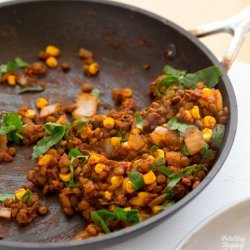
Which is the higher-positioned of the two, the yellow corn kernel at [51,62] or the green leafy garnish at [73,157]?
the yellow corn kernel at [51,62]

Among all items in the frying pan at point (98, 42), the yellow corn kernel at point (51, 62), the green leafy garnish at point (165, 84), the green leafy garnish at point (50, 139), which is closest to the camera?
the green leafy garnish at point (50, 139)

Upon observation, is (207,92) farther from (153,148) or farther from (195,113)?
(153,148)

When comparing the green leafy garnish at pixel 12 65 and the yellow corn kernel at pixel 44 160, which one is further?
the green leafy garnish at pixel 12 65

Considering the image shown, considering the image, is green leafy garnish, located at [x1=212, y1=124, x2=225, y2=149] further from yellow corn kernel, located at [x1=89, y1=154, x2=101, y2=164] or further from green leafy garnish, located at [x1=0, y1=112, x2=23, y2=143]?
green leafy garnish, located at [x1=0, y1=112, x2=23, y2=143]

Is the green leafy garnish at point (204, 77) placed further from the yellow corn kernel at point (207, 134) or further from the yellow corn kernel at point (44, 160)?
the yellow corn kernel at point (44, 160)

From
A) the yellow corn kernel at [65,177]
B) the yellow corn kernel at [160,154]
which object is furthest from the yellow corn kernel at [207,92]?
the yellow corn kernel at [65,177]

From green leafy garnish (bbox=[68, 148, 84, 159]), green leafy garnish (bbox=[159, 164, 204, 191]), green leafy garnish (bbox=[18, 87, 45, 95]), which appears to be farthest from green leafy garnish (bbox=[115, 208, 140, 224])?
green leafy garnish (bbox=[18, 87, 45, 95])

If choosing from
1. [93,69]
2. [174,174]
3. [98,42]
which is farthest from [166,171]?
[98,42]

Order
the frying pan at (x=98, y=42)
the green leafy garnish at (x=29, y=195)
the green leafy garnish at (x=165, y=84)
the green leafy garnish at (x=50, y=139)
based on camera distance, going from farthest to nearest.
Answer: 1. the frying pan at (x=98, y=42)
2. the green leafy garnish at (x=165, y=84)
3. the green leafy garnish at (x=50, y=139)
4. the green leafy garnish at (x=29, y=195)

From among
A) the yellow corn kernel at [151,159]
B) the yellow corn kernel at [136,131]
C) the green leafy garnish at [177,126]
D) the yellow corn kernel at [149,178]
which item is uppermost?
the green leafy garnish at [177,126]
